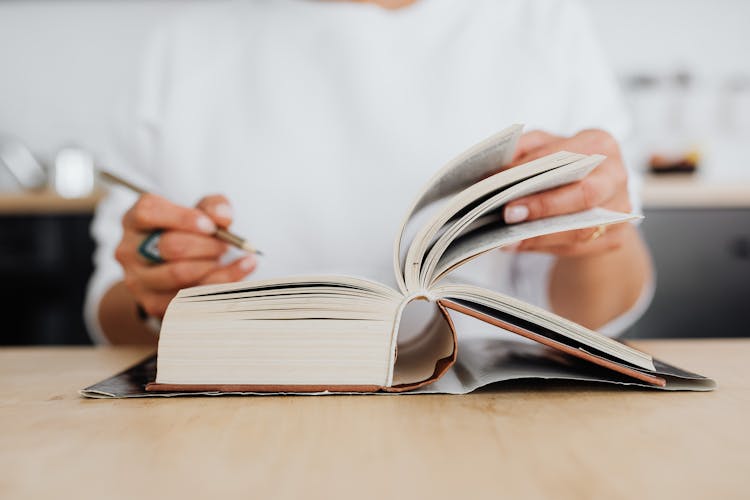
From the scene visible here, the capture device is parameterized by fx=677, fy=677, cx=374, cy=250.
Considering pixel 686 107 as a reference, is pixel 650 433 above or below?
below

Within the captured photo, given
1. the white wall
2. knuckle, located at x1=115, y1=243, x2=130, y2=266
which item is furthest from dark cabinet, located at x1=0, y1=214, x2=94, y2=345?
knuckle, located at x1=115, y1=243, x2=130, y2=266

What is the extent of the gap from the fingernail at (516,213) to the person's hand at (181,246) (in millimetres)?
249

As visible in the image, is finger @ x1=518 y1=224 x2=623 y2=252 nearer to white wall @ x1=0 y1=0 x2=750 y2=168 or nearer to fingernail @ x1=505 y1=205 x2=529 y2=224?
fingernail @ x1=505 y1=205 x2=529 y2=224

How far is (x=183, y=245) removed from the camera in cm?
64

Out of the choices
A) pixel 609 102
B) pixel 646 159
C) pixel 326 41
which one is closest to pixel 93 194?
pixel 326 41

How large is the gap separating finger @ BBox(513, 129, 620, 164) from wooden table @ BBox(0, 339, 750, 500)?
21cm

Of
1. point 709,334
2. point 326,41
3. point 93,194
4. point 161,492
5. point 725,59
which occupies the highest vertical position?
point 725,59

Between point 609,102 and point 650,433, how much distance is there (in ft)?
2.79

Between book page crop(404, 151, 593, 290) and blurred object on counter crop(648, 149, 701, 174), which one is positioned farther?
blurred object on counter crop(648, 149, 701, 174)

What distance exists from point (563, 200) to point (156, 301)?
0.43 metres

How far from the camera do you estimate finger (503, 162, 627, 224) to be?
0.52m

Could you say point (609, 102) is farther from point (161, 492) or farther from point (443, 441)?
point (161, 492)

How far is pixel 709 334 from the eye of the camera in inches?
78.7

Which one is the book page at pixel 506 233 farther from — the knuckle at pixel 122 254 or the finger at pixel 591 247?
the knuckle at pixel 122 254
